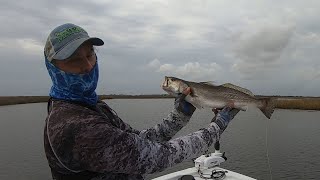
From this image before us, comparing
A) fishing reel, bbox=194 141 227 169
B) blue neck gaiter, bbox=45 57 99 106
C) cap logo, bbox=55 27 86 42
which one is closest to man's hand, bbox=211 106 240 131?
blue neck gaiter, bbox=45 57 99 106

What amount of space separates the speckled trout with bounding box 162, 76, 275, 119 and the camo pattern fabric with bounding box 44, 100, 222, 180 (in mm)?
2143

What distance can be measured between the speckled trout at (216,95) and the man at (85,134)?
6.28 feet

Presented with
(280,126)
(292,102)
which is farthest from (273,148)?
(292,102)

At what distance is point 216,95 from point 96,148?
326 centimetres

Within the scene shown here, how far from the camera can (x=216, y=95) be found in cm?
548

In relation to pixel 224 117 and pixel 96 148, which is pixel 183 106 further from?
pixel 96 148

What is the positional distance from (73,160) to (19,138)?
33.6 metres

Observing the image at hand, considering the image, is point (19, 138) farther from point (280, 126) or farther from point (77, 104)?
point (77, 104)

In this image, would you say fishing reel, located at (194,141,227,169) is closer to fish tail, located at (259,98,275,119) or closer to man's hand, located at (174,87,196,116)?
fish tail, located at (259,98,275,119)

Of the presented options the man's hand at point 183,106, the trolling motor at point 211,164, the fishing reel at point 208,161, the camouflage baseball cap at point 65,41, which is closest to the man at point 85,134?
the camouflage baseball cap at point 65,41

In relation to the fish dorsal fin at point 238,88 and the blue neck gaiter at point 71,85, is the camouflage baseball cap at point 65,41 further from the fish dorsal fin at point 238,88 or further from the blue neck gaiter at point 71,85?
the fish dorsal fin at point 238,88

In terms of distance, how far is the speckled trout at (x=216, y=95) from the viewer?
5.09 meters

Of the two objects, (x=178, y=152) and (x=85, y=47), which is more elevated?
(x=85, y=47)

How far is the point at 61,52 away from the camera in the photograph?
2.76 meters
